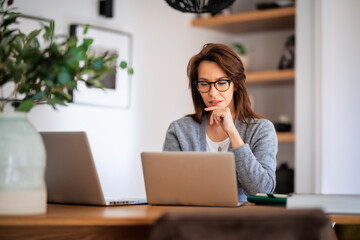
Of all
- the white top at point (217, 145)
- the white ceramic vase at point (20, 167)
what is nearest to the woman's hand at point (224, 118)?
the white top at point (217, 145)

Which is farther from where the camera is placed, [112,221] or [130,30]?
[130,30]

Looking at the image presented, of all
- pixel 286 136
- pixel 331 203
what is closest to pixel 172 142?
pixel 331 203

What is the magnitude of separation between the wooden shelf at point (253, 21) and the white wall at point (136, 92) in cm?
12

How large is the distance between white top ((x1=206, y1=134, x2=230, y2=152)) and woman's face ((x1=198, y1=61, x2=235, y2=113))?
6.2 inches

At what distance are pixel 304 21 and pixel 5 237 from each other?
3.12 m

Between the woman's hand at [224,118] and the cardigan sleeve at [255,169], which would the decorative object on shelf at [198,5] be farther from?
the cardigan sleeve at [255,169]

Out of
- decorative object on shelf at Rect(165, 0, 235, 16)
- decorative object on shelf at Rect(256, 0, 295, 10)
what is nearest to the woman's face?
decorative object on shelf at Rect(165, 0, 235, 16)

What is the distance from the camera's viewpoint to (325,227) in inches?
44.2

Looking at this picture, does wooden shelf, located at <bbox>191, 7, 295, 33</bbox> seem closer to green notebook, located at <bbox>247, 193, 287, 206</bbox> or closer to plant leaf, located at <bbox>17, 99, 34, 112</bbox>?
green notebook, located at <bbox>247, 193, 287, 206</bbox>

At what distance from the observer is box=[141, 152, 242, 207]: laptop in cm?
162

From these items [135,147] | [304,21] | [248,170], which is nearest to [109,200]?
[248,170]

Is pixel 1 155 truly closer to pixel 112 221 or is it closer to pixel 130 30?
pixel 112 221

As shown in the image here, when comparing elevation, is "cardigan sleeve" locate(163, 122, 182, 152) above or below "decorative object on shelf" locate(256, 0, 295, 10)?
below

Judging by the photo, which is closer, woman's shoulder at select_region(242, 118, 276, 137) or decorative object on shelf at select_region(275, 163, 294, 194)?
woman's shoulder at select_region(242, 118, 276, 137)
